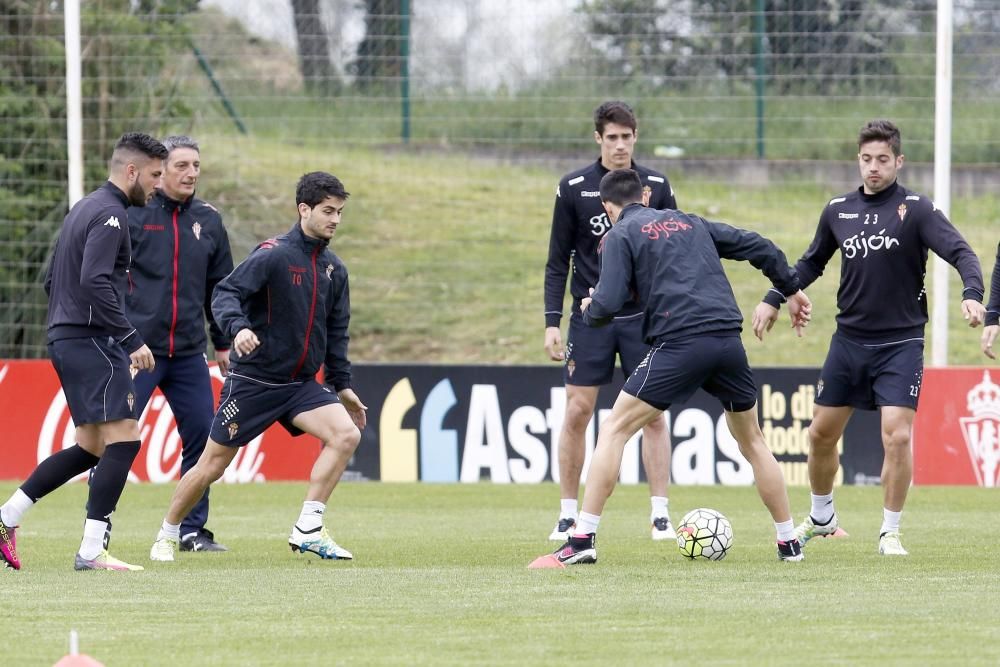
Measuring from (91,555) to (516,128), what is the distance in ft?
36.2

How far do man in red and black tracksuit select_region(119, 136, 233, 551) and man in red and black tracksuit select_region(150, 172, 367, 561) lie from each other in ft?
2.52

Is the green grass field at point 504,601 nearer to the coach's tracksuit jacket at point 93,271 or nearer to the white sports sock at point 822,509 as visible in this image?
the white sports sock at point 822,509

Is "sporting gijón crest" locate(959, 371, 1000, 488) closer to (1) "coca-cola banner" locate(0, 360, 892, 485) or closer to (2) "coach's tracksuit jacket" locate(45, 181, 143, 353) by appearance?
(1) "coca-cola banner" locate(0, 360, 892, 485)

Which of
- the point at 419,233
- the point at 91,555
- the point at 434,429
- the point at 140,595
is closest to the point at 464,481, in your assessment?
the point at 434,429

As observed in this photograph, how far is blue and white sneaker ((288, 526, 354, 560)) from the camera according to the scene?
8664 millimetres

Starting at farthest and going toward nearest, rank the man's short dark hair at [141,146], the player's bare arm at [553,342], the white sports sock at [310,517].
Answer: the player's bare arm at [553,342] → the white sports sock at [310,517] → the man's short dark hair at [141,146]

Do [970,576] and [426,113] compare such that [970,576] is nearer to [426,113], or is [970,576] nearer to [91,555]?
[91,555]

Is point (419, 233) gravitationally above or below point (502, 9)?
below

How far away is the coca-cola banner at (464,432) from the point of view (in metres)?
14.2

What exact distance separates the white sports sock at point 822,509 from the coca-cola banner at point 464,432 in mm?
4736

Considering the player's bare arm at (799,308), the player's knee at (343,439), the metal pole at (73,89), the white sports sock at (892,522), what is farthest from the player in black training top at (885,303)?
the metal pole at (73,89)

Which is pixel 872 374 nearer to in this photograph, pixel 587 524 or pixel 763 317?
pixel 763 317

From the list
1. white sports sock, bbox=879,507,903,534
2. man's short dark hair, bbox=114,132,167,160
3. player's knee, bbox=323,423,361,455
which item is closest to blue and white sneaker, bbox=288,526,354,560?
player's knee, bbox=323,423,361,455

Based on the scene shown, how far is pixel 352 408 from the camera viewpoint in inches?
360
